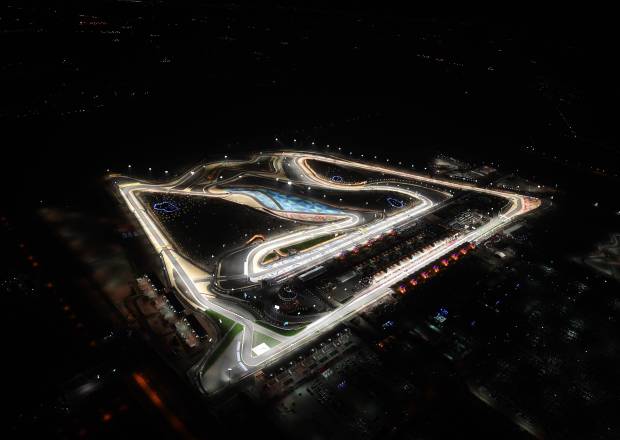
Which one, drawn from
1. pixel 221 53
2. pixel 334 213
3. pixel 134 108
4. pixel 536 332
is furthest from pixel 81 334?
pixel 221 53

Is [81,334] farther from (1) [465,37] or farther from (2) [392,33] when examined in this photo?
(1) [465,37]

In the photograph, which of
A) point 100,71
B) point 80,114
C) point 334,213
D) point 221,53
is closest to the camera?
point 334,213

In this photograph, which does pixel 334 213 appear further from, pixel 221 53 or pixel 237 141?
pixel 221 53

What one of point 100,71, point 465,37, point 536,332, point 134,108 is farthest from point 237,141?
point 465,37

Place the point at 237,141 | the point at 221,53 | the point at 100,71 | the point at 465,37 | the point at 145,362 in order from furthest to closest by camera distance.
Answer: the point at 465,37 → the point at 221,53 → the point at 100,71 → the point at 237,141 → the point at 145,362

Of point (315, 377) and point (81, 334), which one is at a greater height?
point (81, 334)

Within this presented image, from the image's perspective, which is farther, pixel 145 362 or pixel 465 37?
pixel 465 37

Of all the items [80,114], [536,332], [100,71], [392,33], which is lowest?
[536,332]
